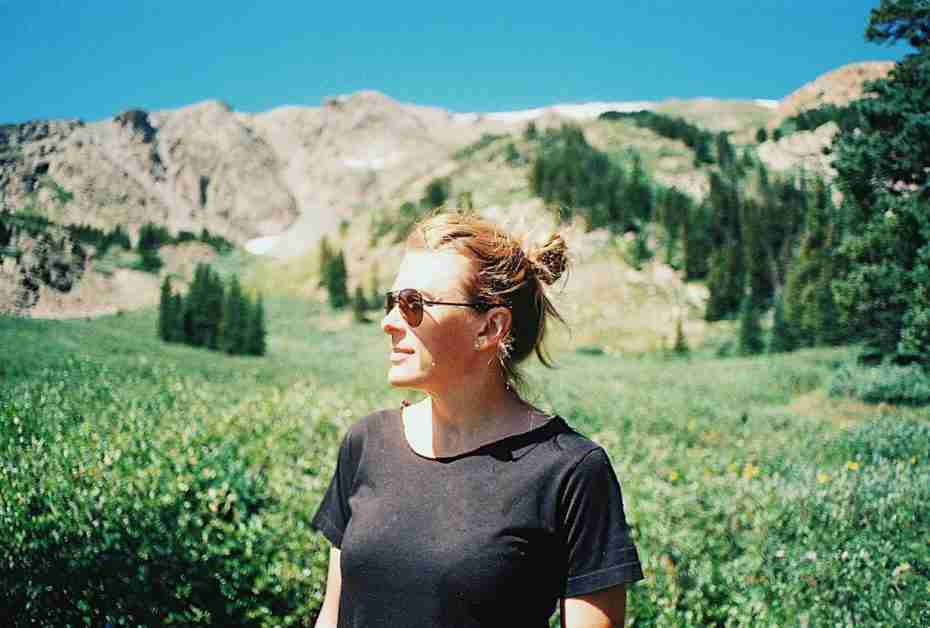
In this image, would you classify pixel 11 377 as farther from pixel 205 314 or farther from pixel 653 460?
pixel 205 314

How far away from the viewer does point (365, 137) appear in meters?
186

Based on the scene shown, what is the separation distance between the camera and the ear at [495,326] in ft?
7.48

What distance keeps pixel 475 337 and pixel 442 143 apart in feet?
624

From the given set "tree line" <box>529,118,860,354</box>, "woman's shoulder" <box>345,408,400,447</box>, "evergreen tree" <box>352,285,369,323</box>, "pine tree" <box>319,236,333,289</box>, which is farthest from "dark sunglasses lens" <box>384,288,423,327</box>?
"pine tree" <box>319,236,333,289</box>

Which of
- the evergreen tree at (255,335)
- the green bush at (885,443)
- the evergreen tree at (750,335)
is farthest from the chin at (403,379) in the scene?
the evergreen tree at (750,335)

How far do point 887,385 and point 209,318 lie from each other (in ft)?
35.8

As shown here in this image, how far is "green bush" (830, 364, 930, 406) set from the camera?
9766mm

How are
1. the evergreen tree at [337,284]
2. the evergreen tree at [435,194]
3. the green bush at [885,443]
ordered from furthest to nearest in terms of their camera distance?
1. the evergreen tree at [435,194]
2. the evergreen tree at [337,284]
3. the green bush at [885,443]

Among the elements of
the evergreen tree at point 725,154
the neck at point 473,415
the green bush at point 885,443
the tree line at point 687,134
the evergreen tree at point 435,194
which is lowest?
the green bush at point 885,443

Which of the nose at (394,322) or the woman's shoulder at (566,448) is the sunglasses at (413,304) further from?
the woman's shoulder at (566,448)

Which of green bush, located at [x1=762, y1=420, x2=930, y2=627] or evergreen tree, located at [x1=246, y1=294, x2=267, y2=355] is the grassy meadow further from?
evergreen tree, located at [x1=246, y1=294, x2=267, y2=355]

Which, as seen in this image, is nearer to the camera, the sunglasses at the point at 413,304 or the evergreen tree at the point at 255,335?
the sunglasses at the point at 413,304

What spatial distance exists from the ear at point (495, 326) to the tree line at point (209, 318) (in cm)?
636

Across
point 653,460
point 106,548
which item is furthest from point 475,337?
point 653,460
